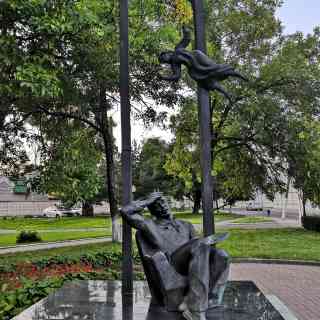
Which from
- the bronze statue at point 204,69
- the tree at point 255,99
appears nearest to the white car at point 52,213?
the tree at point 255,99

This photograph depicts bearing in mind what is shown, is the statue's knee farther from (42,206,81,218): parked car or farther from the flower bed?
(42,206,81,218): parked car

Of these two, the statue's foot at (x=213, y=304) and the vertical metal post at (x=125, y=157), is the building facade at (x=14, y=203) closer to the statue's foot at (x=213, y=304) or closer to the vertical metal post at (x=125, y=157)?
the vertical metal post at (x=125, y=157)

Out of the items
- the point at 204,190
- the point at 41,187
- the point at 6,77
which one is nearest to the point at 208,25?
the point at 41,187

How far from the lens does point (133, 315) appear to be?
17.8 ft

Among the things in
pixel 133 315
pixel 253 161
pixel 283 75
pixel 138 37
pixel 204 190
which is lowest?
pixel 133 315

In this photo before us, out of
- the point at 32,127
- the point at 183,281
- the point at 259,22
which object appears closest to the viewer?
the point at 183,281

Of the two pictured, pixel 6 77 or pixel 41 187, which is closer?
pixel 6 77

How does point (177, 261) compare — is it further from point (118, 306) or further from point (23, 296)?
point (23, 296)

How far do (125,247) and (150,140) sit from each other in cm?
3232

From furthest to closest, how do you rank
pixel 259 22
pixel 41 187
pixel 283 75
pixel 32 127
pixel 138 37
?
1. pixel 259 22
2. pixel 283 75
3. pixel 32 127
4. pixel 41 187
5. pixel 138 37

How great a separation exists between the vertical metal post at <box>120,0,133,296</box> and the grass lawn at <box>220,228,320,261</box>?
9898 millimetres

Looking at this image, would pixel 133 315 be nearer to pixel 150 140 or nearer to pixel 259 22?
pixel 259 22

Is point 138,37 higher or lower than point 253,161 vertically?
higher

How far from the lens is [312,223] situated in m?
26.1
